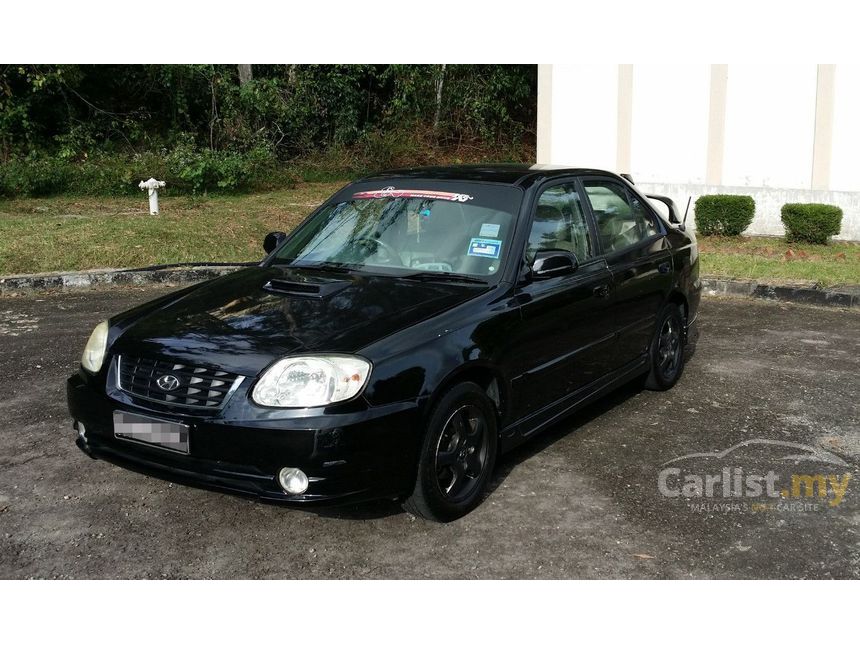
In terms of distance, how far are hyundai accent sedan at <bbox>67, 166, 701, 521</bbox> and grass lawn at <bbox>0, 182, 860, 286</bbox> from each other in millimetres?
5719

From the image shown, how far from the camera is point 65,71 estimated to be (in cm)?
2059

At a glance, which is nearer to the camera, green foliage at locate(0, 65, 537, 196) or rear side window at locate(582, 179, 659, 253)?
rear side window at locate(582, 179, 659, 253)

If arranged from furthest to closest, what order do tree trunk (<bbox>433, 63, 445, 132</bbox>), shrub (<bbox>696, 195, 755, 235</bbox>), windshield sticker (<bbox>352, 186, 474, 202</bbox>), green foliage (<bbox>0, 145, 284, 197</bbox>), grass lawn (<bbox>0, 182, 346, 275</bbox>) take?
1. tree trunk (<bbox>433, 63, 445, 132</bbox>)
2. green foliage (<bbox>0, 145, 284, 197</bbox>)
3. shrub (<bbox>696, 195, 755, 235</bbox>)
4. grass lawn (<bbox>0, 182, 346, 275</bbox>)
5. windshield sticker (<bbox>352, 186, 474, 202</bbox>)

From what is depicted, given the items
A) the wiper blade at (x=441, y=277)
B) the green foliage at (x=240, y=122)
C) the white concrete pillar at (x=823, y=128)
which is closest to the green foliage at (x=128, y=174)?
the green foliage at (x=240, y=122)

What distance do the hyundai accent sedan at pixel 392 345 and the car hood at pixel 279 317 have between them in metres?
0.01

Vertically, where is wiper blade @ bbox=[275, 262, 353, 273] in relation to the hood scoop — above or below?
above

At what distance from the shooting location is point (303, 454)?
12.1 feet

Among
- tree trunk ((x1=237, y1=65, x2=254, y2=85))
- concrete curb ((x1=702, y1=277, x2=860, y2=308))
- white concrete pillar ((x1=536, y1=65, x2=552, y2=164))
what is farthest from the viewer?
tree trunk ((x1=237, y1=65, x2=254, y2=85))

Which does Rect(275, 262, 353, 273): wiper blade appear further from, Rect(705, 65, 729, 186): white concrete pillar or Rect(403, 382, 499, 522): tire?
Rect(705, 65, 729, 186): white concrete pillar

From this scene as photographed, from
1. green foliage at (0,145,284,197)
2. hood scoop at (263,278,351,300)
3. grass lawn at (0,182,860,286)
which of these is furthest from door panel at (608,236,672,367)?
green foliage at (0,145,284,197)

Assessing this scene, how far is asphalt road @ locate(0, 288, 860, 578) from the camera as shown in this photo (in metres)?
3.88

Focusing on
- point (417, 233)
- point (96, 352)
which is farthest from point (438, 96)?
point (96, 352)

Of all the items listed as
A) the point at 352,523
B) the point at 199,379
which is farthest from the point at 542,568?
the point at 199,379

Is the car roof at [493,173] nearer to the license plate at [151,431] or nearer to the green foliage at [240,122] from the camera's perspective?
the license plate at [151,431]
